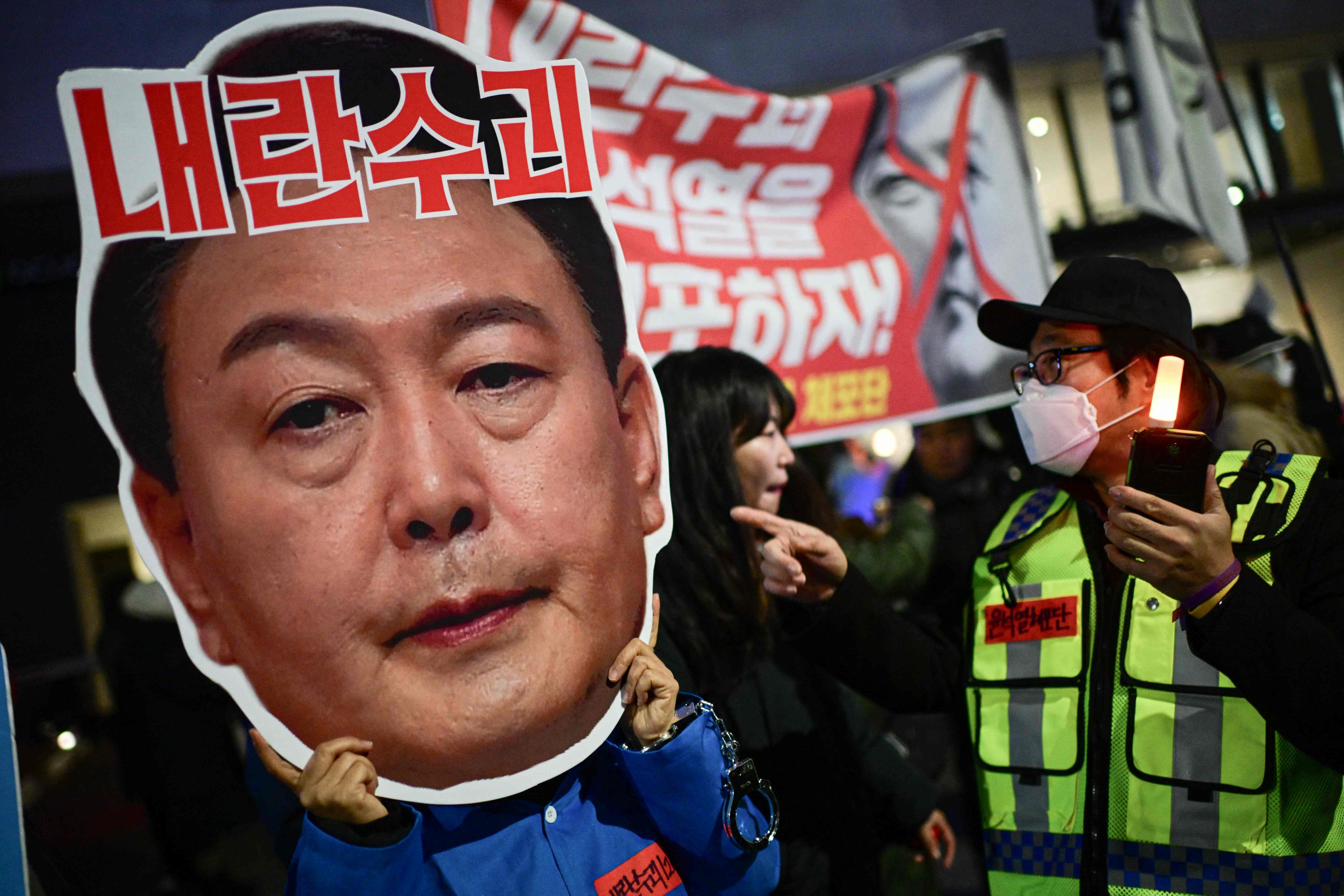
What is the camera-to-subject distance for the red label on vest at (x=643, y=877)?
1.71 meters

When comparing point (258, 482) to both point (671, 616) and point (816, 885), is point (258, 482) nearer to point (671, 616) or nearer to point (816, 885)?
point (671, 616)

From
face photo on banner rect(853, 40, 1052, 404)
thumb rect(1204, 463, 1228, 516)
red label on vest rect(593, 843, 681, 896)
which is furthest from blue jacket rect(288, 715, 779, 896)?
face photo on banner rect(853, 40, 1052, 404)

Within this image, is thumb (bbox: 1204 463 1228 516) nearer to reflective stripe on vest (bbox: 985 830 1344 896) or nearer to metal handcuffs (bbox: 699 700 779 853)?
reflective stripe on vest (bbox: 985 830 1344 896)

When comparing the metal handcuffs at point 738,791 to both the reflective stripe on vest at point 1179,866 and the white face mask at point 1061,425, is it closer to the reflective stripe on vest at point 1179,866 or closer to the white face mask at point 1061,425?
the reflective stripe on vest at point 1179,866

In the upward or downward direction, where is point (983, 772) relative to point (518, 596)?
downward

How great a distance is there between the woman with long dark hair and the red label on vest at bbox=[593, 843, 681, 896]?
0.36 metres

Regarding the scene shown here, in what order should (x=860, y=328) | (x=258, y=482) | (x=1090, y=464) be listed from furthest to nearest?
(x=860, y=328)
(x=1090, y=464)
(x=258, y=482)

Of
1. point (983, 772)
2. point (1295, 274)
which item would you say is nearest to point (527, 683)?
point (983, 772)

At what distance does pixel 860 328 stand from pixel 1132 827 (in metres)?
1.49

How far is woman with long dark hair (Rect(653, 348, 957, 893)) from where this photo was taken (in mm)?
2080

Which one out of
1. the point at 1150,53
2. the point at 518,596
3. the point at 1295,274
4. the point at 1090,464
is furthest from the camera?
the point at 1150,53

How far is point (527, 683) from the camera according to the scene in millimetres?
1693

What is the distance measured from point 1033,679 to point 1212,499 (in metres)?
0.58

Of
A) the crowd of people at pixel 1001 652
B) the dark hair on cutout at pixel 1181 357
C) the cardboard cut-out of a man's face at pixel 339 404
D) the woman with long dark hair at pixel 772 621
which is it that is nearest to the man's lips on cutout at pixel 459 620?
the cardboard cut-out of a man's face at pixel 339 404
